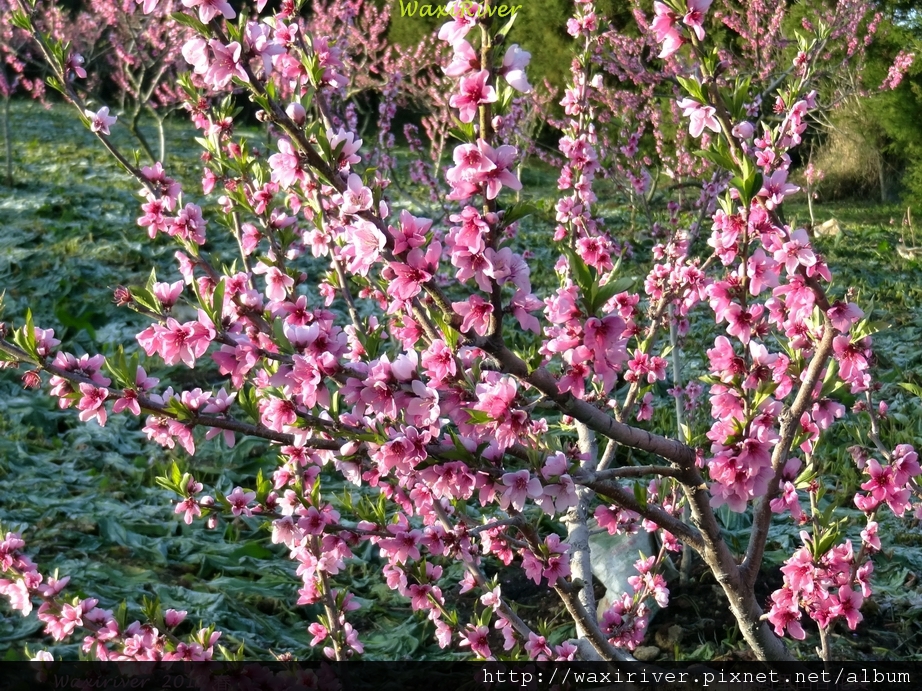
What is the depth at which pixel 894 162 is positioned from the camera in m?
15.5

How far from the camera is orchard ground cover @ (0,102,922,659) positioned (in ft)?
11.8

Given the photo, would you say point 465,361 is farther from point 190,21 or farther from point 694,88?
point 190,21

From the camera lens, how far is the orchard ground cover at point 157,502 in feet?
11.8

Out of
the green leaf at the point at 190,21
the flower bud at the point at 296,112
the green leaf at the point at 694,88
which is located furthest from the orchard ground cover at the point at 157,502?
the green leaf at the point at 190,21

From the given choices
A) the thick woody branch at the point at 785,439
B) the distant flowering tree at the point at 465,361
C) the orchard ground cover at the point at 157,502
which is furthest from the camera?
the orchard ground cover at the point at 157,502

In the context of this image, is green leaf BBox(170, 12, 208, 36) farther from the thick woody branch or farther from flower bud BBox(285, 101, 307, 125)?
the thick woody branch

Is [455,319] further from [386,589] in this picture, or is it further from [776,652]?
[386,589]

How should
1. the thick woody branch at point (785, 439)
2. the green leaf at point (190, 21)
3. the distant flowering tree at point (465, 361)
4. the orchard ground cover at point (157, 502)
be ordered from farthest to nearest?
the orchard ground cover at point (157, 502) → the thick woody branch at point (785, 439) → the green leaf at point (190, 21) → the distant flowering tree at point (465, 361)

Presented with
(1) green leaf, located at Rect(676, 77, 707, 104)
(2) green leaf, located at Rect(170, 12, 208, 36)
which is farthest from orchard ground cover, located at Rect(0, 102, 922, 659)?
(2) green leaf, located at Rect(170, 12, 208, 36)

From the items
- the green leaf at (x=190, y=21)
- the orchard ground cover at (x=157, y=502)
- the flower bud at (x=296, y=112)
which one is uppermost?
the green leaf at (x=190, y=21)

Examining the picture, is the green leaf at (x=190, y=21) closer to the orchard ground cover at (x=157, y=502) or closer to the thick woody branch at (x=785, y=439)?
the thick woody branch at (x=785, y=439)

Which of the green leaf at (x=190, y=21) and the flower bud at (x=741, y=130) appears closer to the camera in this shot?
the green leaf at (x=190, y=21)

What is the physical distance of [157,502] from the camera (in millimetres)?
4844

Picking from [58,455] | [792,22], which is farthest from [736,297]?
[792,22]
